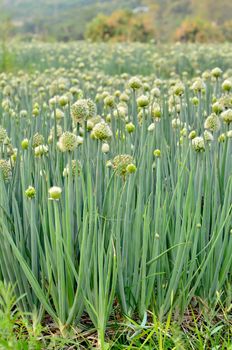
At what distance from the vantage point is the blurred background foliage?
60.3 ft

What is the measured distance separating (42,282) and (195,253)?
494 mm

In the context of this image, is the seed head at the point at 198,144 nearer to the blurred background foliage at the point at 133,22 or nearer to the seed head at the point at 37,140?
the seed head at the point at 37,140

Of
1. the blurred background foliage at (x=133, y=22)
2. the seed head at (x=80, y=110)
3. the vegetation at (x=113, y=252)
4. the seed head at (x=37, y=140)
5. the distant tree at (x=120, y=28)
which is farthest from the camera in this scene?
the blurred background foliage at (x=133, y=22)

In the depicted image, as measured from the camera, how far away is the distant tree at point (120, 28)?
708 inches

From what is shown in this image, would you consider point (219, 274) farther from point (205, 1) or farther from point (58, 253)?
point (205, 1)

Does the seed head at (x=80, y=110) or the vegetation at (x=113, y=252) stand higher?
the seed head at (x=80, y=110)

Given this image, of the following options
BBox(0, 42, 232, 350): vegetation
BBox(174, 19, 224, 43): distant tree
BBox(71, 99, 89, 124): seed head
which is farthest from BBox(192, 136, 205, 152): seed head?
BBox(174, 19, 224, 43): distant tree

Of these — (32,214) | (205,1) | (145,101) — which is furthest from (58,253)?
(205,1)

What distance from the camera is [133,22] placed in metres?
18.6

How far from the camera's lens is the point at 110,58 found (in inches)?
325

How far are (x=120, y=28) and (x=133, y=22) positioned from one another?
71 centimetres

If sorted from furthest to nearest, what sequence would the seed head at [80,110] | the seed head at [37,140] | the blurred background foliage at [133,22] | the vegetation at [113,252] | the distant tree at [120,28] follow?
the blurred background foliage at [133,22] → the distant tree at [120,28] → the seed head at [37,140] → the seed head at [80,110] → the vegetation at [113,252]

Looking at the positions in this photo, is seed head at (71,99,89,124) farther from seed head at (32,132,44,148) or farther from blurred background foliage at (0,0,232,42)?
blurred background foliage at (0,0,232,42)

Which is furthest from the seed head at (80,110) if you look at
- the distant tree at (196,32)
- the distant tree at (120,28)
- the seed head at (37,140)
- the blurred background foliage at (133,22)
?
the distant tree at (196,32)
